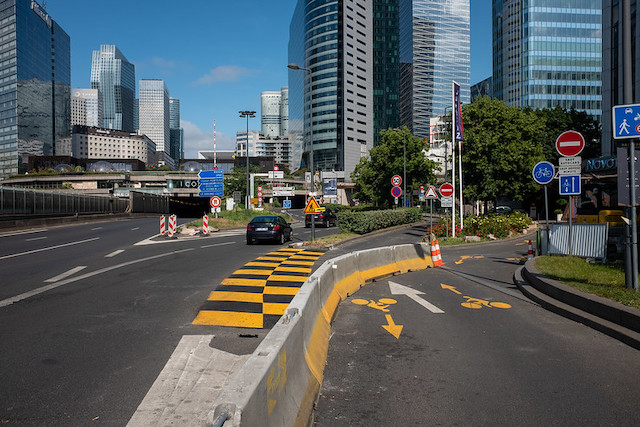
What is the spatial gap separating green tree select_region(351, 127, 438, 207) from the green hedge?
11381mm

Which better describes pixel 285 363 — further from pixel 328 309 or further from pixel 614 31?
pixel 614 31

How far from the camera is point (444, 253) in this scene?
781 inches

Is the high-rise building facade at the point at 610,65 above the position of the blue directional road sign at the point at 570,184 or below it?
above

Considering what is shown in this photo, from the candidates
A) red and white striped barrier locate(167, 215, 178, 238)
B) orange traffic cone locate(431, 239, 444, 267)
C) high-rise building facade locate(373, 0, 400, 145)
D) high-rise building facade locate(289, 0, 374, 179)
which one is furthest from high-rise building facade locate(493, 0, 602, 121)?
orange traffic cone locate(431, 239, 444, 267)

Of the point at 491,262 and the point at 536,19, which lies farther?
the point at 536,19

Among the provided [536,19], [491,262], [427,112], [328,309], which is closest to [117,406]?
[328,309]

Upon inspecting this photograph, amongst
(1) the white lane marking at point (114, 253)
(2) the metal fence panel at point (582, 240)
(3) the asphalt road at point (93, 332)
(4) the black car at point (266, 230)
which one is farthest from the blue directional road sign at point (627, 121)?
(4) the black car at point (266, 230)

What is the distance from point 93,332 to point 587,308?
7865mm

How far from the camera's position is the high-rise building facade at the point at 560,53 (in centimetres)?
10500

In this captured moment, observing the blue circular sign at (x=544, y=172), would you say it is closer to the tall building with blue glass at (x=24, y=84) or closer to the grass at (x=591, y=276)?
the grass at (x=591, y=276)

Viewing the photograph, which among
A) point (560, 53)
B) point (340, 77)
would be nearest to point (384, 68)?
point (340, 77)

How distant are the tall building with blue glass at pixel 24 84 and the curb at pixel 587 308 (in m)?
182

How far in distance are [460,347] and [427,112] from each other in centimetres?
19021

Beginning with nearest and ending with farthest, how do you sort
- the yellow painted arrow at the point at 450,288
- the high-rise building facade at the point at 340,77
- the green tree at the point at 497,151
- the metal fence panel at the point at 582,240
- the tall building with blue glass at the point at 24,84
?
the yellow painted arrow at the point at 450,288 → the metal fence panel at the point at 582,240 → the green tree at the point at 497,151 → the high-rise building facade at the point at 340,77 → the tall building with blue glass at the point at 24,84
